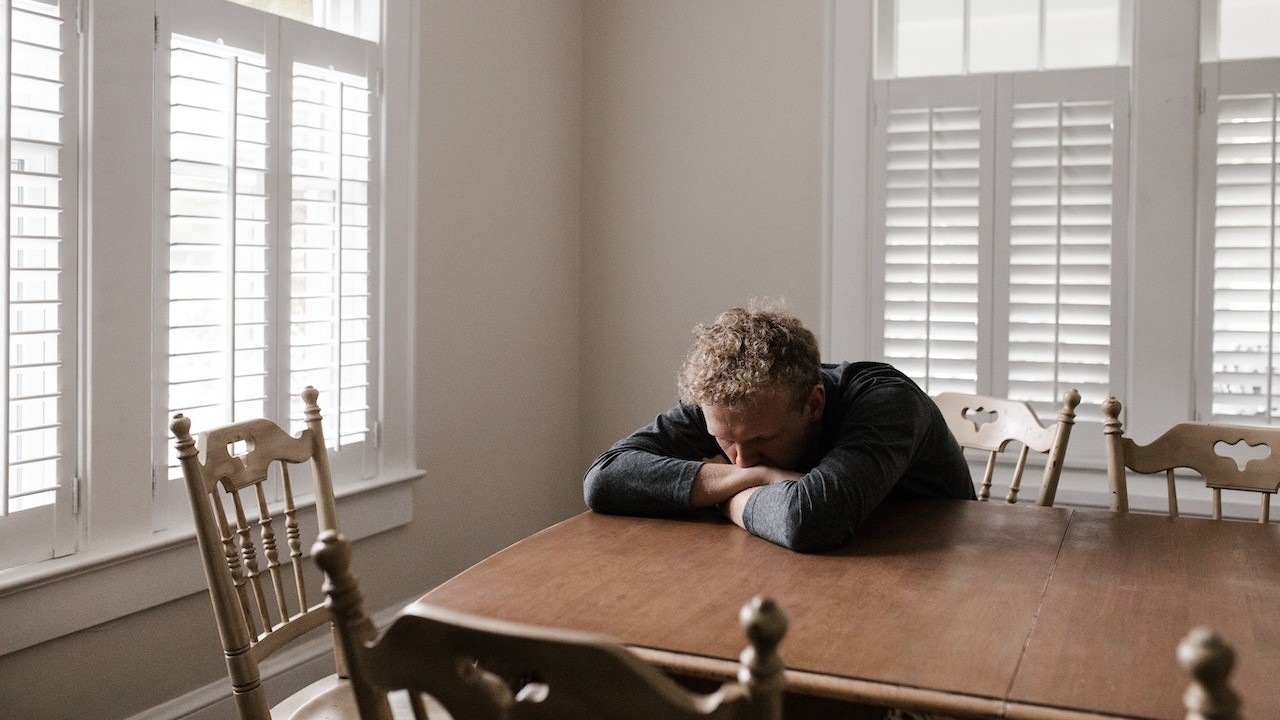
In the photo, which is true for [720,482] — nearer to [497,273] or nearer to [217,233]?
[217,233]

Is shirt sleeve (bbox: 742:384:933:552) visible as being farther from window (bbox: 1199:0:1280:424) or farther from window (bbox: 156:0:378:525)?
window (bbox: 1199:0:1280:424)

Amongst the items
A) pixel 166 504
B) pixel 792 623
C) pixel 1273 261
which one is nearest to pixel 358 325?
pixel 166 504

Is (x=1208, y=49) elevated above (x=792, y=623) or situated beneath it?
elevated above

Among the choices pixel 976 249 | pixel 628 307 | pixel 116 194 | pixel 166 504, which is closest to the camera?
pixel 116 194

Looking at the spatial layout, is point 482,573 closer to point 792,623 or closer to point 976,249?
point 792,623

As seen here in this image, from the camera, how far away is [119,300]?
222 cm

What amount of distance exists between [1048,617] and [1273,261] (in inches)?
86.3

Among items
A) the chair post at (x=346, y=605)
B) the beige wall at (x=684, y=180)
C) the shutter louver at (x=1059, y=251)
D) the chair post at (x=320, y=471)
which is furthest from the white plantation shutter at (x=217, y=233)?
the shutter louver at (x=1059, y=251)

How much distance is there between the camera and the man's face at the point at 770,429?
1.95 metres

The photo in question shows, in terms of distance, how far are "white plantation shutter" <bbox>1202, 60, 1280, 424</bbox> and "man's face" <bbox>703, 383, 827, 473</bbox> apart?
174cm

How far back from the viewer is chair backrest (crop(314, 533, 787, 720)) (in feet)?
2.81

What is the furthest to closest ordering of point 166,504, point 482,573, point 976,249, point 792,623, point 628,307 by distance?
point 628,307
point 976,249
point 166,504
point 482,573
point 792,623

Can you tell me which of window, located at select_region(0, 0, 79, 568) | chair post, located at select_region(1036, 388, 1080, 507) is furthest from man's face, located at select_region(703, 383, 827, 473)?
window, located at select_region(0, 0, 79, 568)

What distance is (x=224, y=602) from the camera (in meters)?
1.62
